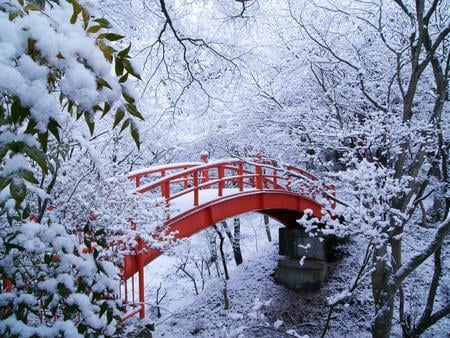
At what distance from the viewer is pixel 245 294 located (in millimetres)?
11406

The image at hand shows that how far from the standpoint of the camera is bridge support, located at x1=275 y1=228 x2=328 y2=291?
11.4 metres

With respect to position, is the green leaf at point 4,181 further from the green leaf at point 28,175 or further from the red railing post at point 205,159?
the red railing post at point 205,159

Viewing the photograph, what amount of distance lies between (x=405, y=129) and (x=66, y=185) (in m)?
5.92

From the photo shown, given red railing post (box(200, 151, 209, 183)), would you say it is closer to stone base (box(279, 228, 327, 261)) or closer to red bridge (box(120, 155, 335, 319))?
red bridge (box(120, 155, 335, 319))

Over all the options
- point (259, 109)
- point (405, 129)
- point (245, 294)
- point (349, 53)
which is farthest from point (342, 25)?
point (245, 294)

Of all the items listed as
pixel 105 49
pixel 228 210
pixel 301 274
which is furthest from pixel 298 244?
pixel 105 49

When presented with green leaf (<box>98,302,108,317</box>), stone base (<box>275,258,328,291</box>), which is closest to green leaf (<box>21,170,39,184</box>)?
green leaf (<box>98,302,108,317</box>)

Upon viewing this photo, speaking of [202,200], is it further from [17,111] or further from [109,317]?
[17,111]

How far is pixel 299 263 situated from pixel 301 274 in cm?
35

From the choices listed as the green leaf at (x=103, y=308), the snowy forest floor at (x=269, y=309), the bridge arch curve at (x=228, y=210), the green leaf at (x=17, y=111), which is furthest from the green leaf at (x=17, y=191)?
the snowy forest floor at (x=269, y=309)

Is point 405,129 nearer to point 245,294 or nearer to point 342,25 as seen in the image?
point 342,25

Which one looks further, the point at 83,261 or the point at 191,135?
the point at 191,135

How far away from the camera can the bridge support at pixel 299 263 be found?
1140 centimetres

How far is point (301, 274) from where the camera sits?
37.6 feet
